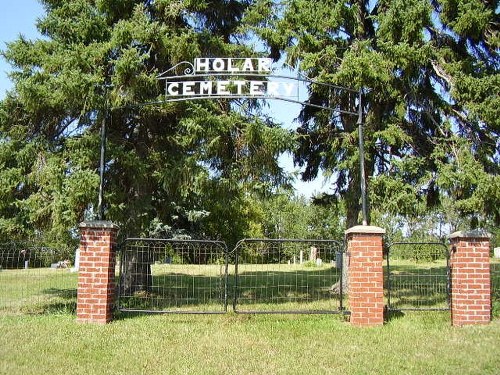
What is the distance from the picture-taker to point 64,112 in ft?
33.2

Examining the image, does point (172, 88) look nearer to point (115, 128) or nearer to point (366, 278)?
point (115, 128)

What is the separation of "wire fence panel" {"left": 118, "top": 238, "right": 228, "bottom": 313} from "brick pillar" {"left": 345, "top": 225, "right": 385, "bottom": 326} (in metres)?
2.09

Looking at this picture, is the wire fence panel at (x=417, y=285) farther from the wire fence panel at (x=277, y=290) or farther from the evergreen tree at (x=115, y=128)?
the evergreen tree at (x=115, y=128)

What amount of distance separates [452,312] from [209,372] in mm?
4319

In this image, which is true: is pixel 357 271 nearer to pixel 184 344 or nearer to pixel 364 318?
pixel 364 318

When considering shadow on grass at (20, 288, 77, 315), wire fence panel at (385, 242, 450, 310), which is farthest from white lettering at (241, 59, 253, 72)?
shadow on grass at (20, 288, 77, 315)

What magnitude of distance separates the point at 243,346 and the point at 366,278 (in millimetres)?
2284

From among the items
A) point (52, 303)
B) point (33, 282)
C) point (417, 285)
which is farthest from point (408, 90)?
point (33, 282)

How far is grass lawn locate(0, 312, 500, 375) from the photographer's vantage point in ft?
18.3

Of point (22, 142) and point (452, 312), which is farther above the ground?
point (22, 142)

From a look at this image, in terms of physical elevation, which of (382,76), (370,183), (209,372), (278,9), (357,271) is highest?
(278,9)

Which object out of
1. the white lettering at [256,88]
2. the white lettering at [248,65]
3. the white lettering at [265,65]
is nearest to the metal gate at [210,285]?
the white lettering at [256,88]

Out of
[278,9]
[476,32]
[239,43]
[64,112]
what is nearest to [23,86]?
[64,112]

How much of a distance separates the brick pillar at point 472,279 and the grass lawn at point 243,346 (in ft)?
0.84
